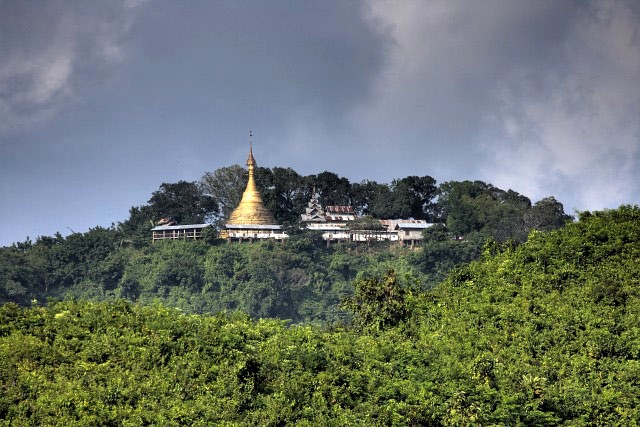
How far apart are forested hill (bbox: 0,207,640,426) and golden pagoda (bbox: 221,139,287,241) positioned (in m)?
55.3

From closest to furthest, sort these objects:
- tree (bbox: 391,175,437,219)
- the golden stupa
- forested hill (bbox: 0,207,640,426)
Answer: forested hill (bbox: 0,207,640,426) < the golden stupa < tree (bbox: 391,175,437,219)

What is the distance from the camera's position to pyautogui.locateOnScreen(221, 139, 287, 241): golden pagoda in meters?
85.2

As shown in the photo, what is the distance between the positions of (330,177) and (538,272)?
5806 centimetres

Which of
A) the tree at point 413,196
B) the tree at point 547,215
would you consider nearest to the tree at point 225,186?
the tree at point 413,196

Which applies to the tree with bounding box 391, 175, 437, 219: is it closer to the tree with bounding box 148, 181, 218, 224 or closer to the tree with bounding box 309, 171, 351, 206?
the tree with bounding box 309, 171, 351, 206

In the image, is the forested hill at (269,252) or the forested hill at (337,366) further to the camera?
the forested hill at (269,252)

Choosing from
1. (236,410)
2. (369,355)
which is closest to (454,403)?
(369,355)

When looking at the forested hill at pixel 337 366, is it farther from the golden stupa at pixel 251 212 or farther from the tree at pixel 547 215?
the golden stupa at pixel 251 212

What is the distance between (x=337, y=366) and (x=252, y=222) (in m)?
60.5

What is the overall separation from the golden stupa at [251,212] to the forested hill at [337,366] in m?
55.3

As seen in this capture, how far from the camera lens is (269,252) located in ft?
269

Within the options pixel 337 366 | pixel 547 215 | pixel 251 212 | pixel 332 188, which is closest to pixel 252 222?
pixel 251 212

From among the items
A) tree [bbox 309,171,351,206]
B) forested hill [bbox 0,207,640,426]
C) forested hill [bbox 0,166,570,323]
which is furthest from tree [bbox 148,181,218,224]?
forested hill [bbox 0,207,640,426]

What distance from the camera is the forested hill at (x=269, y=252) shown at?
263 feet
